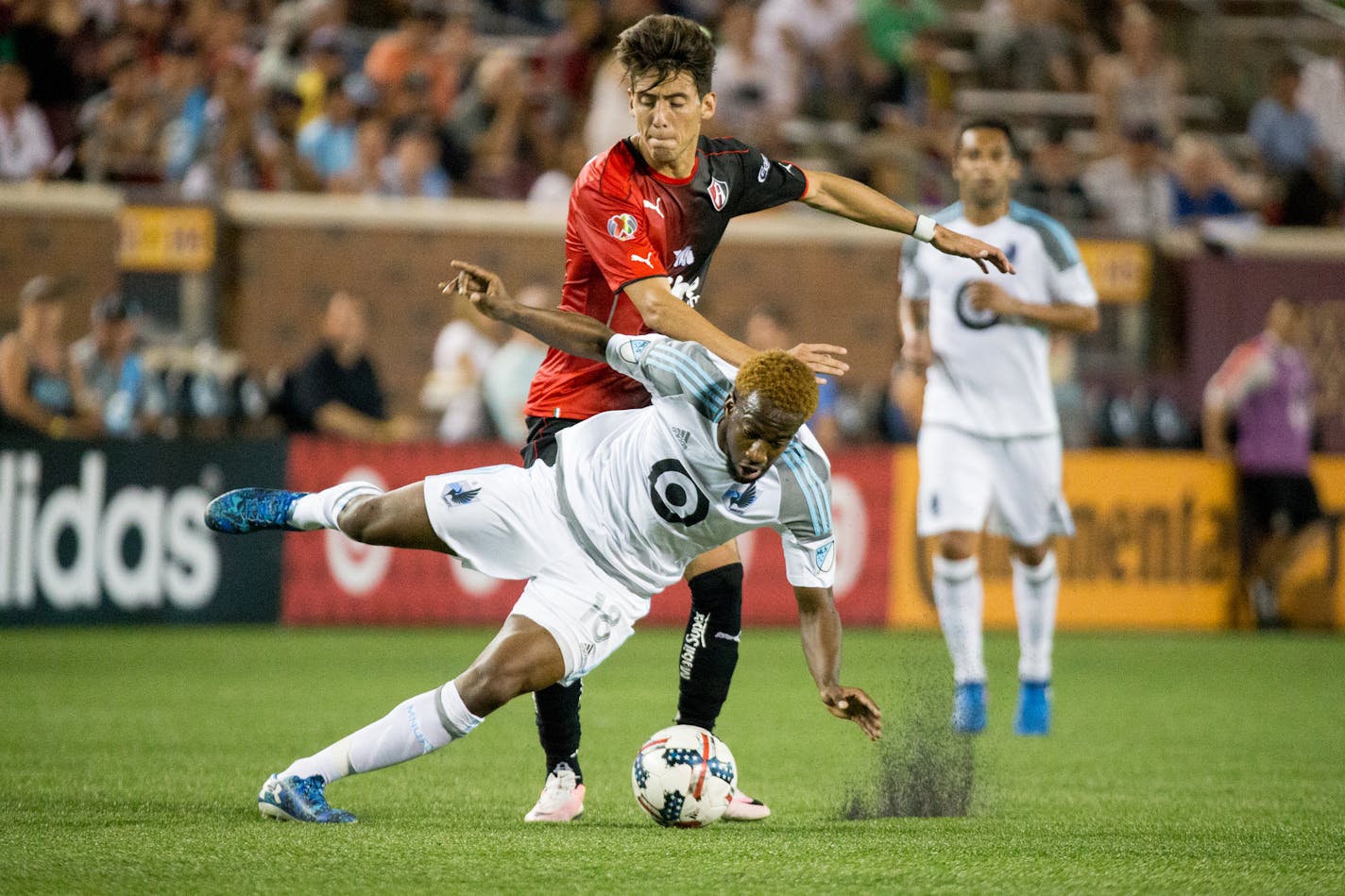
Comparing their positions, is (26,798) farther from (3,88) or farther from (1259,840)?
(3,88)

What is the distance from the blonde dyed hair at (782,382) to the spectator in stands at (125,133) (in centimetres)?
1146

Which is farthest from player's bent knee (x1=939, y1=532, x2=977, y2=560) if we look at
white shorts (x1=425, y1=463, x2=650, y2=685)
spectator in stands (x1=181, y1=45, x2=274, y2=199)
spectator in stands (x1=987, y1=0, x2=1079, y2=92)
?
spectator in stands (x1=987, y1=0, x2=1079, y2=92)

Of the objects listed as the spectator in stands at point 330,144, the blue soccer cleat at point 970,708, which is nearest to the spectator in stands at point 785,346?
the spectator in stands at point 330,144

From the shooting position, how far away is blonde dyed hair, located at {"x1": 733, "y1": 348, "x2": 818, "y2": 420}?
190 inches

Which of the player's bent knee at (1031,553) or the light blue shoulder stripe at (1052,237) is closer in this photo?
the light blue shoulder stripe at (1052,237)

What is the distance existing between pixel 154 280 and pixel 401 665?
6.01 metres

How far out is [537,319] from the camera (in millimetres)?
5414

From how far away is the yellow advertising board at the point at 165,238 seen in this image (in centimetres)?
1537

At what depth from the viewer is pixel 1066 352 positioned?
1577 cm

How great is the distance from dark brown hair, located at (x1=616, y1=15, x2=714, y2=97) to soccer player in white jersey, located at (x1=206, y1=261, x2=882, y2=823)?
0.79 meters

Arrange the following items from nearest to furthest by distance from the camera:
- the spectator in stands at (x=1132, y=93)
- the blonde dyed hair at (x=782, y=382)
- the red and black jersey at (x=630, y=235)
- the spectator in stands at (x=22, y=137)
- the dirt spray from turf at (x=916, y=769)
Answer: the blonde dyed hair at (x=782, y=382) < the red and black jersey at (x=630, y=235) < the dirt spray from turf at (x=916, y=769) < the spectator in stands at (x=22, y=137) < the spectator in stands at (x=1132, y=93)

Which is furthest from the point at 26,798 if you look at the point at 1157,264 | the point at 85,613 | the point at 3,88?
the point at 1157,264

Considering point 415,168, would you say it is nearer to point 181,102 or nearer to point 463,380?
point 181,102

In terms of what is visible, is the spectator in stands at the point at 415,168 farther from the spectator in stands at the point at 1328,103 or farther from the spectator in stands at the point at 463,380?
the spectator in stands at the point at 1328,103
